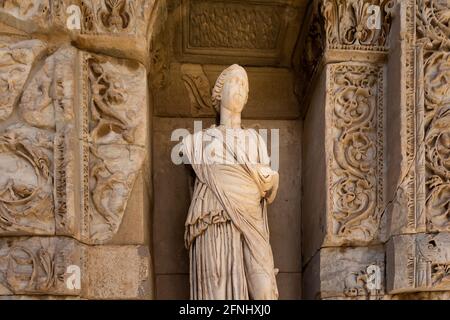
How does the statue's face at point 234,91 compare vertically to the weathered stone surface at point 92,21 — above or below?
below

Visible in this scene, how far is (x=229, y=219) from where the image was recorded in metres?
4.71

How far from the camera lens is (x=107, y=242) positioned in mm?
4648

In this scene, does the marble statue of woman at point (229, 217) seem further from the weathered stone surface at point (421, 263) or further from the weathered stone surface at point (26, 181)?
the weathered stone surface at point (26, 181)

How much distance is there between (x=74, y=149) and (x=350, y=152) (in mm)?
1791

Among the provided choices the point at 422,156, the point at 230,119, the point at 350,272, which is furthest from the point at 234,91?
the point at 350,272

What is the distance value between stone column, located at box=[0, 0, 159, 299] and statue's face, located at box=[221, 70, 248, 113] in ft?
1.82

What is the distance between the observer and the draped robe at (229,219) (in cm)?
464

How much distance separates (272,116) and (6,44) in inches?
82.0

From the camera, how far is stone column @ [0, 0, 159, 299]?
4.46 meters

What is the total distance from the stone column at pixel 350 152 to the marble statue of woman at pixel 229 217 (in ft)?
1.29

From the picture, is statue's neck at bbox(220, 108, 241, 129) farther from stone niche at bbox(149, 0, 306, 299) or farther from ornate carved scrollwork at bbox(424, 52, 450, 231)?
ornate carved scrollwork at bbox(424, 52, 450, 231)

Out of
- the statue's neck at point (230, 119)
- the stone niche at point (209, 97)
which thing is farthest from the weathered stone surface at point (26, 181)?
the statue's neck at point (230, 119)

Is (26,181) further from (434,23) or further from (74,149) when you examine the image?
(434,23)
